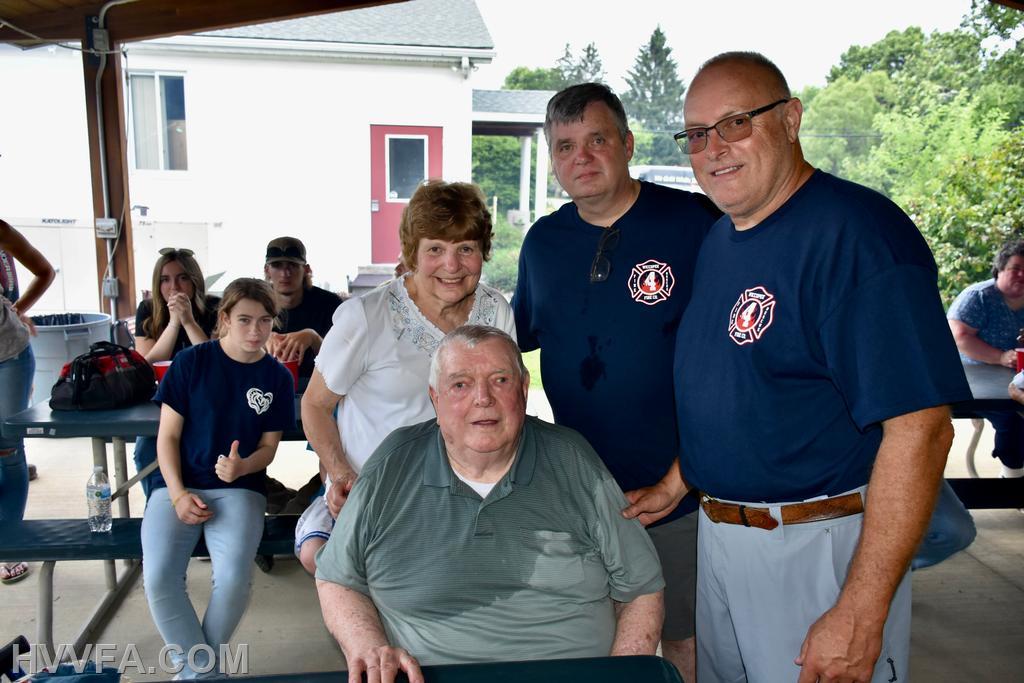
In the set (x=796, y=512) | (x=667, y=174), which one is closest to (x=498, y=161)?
(x=667, y=174)

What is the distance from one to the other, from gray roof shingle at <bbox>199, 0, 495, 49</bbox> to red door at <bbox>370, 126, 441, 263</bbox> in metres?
1.29

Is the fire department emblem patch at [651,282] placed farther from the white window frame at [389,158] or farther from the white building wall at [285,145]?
the white window frame at [389,158]

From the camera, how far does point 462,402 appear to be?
71.7 inches

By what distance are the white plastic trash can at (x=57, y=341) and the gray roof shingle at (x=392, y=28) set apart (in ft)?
21.3

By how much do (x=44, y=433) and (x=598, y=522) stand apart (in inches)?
97.3

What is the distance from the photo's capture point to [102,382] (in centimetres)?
337

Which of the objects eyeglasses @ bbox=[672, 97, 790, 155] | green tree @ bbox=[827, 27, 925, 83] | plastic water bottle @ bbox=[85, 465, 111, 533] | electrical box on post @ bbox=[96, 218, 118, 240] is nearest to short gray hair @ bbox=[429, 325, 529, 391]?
eyeglasses @ bbox=[672, 97, 790, 155]

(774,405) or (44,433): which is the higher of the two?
(774,405)

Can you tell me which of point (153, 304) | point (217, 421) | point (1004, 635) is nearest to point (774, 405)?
point (217, 421)

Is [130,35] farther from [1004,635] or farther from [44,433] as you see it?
[1004,635]

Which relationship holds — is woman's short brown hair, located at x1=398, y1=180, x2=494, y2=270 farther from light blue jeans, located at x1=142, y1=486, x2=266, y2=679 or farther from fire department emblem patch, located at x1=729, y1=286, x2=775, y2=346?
light blue jeans, located at x1=142, y1=486, x2=266, y2=679

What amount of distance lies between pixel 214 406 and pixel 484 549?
1.62 meters

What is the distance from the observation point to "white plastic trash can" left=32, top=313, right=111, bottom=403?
18.0 ft

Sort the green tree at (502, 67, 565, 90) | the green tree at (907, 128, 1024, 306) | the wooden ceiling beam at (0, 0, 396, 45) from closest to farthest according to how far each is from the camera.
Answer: the wooden ceiling beam at (0, 0, 396, 45) → the green tree at (907, 128, 1024, 306) → the green tree at (502, 67, 565, 90)
